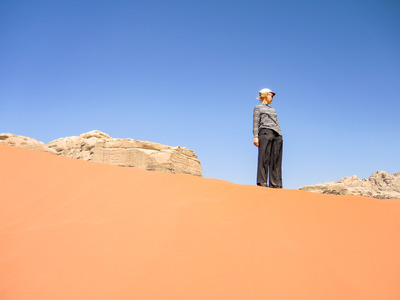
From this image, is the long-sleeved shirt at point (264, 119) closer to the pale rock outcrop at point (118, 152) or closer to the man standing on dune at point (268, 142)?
the man standing on dune at point (268, 142)

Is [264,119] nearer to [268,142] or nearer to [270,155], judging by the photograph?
[268,142]

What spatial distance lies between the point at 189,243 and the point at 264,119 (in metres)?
2.97

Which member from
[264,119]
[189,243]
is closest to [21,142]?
[264,119]

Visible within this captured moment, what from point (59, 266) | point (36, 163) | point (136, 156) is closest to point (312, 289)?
point (59, 266)

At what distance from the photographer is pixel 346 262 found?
2.43 m

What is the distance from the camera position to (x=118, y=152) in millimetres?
9000

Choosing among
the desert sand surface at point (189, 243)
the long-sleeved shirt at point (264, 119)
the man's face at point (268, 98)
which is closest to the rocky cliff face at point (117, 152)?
the long-sleeved shirt at point (264, 119)

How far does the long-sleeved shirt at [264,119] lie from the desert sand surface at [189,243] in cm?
146

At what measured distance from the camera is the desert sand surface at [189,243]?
2.22m

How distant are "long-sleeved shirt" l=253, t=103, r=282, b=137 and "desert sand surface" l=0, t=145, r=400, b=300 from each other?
1460 mm

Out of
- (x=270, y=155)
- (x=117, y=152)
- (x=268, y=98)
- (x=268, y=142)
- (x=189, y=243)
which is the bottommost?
(x=189, y=243)

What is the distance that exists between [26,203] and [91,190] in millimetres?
702

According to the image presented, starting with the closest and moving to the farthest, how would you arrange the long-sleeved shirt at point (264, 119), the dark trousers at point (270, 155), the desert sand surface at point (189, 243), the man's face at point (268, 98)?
the desert sand surface at point (189, 243), the dark trousers at point (270, 155), the long-sleeved shirt at point (264, 119), the man's face at point (268, 98)

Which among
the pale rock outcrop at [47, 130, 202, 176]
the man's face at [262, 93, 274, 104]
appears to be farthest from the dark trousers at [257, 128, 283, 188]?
the pale rock outcrop at [47, 130, 202, 176]
